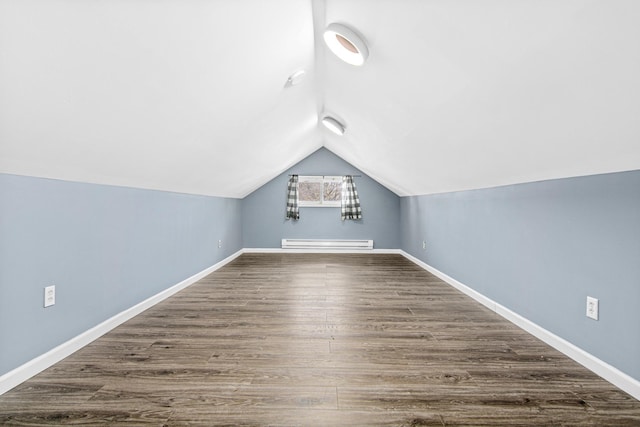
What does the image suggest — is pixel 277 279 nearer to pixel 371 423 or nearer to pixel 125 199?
pixel 125 199

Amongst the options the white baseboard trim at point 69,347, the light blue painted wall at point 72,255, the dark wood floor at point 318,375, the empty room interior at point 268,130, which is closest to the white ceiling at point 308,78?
the empty room interior at point 268,130

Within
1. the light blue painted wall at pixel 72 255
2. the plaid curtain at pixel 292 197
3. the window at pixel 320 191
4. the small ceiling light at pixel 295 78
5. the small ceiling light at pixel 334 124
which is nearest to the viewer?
the light blue painted wall at pixel 72 255

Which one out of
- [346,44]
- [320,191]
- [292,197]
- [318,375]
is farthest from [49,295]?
[320,191]

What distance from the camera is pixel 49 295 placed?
179 cm

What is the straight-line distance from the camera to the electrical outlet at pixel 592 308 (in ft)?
5.87

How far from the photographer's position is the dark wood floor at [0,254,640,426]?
1.45m

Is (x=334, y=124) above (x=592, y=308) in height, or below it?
above

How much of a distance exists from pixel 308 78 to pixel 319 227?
391cm

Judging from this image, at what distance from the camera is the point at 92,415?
1.44 metres

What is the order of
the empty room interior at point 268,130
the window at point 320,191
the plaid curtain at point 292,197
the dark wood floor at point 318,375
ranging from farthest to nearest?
the window at point 320,191
the plaid curtain at point 292,197
the dark wood floor at point 318,375
the empty room interior at point 268,130

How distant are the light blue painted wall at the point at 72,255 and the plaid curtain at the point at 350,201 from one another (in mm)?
3517

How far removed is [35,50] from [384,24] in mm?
1415

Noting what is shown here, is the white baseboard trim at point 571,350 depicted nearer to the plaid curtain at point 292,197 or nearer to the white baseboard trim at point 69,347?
the white baseboard trim at point 69,347

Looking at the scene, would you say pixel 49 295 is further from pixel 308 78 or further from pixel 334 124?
pixel 334 124
